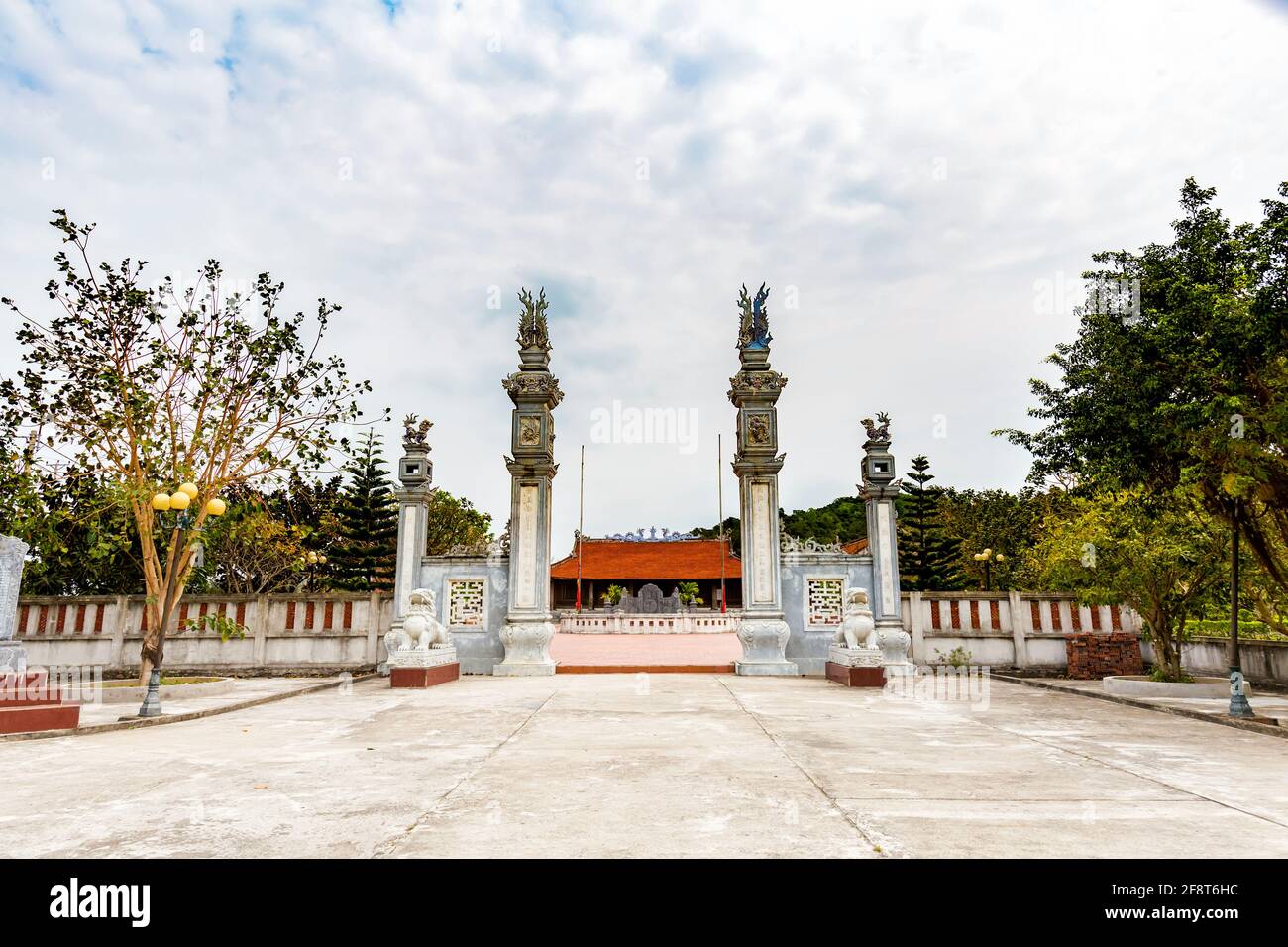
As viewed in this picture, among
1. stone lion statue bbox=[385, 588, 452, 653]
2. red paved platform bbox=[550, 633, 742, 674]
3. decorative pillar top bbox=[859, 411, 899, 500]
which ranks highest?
decorative pillar top bbox=[859, 411, 899, 500]

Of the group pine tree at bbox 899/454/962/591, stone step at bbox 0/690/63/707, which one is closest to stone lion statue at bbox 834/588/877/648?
stone step at bbox 0/690/63/707

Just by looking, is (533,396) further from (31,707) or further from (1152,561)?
(1152,561)

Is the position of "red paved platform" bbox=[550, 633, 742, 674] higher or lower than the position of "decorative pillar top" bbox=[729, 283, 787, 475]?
lower

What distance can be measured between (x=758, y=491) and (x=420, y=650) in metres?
6.02

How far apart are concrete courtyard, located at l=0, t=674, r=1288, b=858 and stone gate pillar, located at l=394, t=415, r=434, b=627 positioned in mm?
4392

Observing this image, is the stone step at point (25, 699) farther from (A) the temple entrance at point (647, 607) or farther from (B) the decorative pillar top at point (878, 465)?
(B) the decorative pillar top at point (878, 465)

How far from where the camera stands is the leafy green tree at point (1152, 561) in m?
8.89

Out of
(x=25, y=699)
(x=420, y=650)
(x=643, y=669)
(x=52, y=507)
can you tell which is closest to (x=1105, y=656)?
(x=643, y=669)

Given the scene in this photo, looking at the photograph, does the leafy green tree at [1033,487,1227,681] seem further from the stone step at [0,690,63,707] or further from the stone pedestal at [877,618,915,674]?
the stone step at [0,690,63,707]

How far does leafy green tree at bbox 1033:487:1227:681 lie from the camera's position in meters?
8.89

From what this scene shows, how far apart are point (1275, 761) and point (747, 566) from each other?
24.5 feet

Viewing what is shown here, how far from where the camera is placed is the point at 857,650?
10258mm
